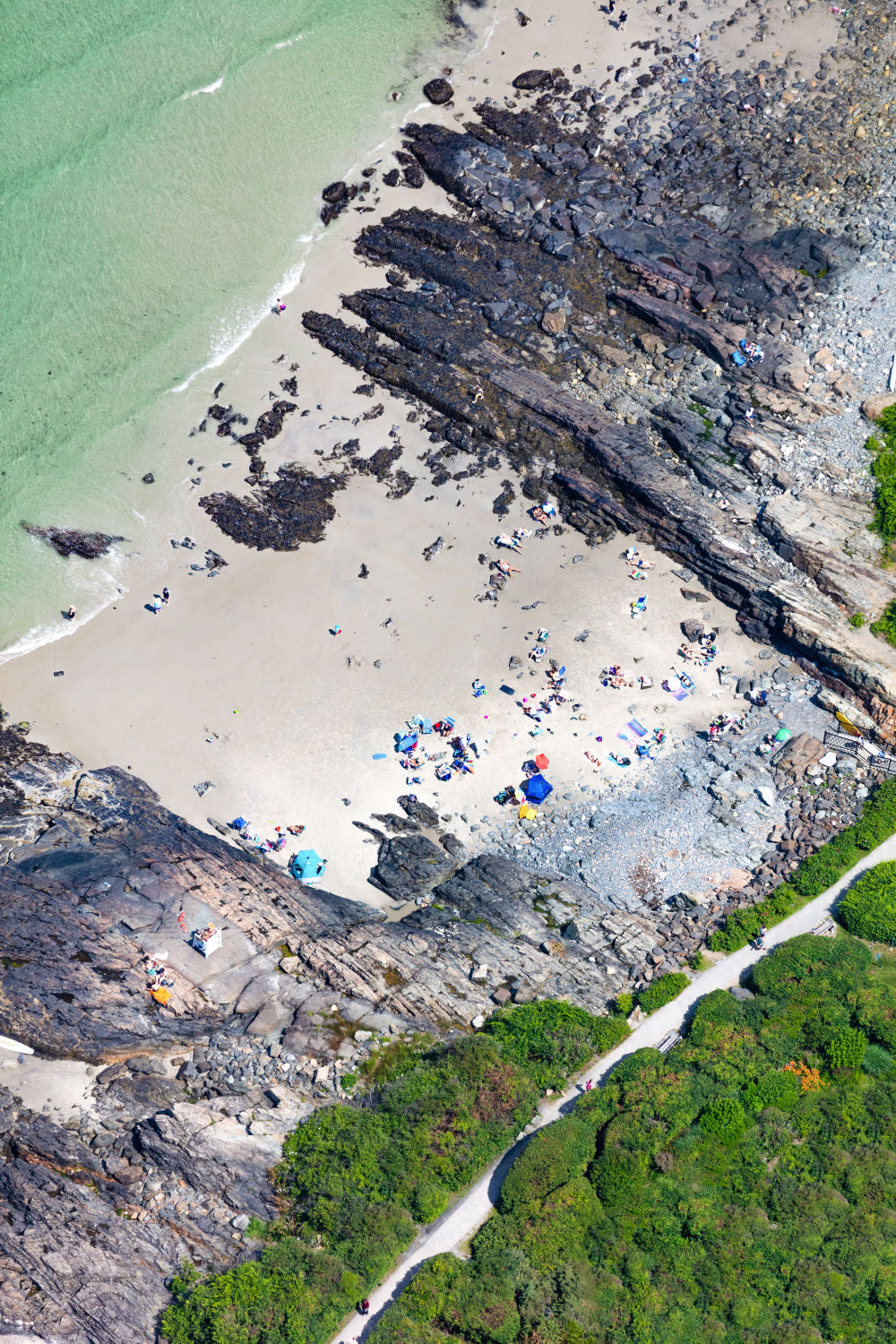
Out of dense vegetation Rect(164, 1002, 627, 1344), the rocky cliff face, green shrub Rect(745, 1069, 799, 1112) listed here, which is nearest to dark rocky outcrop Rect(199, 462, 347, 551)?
the rocky cliff face

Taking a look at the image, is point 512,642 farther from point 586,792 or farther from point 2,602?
point 2,602

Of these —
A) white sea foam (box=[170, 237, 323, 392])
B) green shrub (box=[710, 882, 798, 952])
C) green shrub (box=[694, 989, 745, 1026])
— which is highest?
white sea foam (box=[170, 237, 323, 392])

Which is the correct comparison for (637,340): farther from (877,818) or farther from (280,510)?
(877,818)

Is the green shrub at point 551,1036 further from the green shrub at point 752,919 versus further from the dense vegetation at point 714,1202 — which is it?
the green shrub at point 752,919

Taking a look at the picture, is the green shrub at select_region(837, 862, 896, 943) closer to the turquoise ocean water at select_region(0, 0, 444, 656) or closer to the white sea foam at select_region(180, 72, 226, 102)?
the turquoise ocean water at select_region(0, 0, 444, 656)

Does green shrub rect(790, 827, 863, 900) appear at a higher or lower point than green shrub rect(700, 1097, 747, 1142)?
higher

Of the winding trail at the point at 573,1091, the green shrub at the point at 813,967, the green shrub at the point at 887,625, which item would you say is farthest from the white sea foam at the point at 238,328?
the green shrub at the point at 813,967
